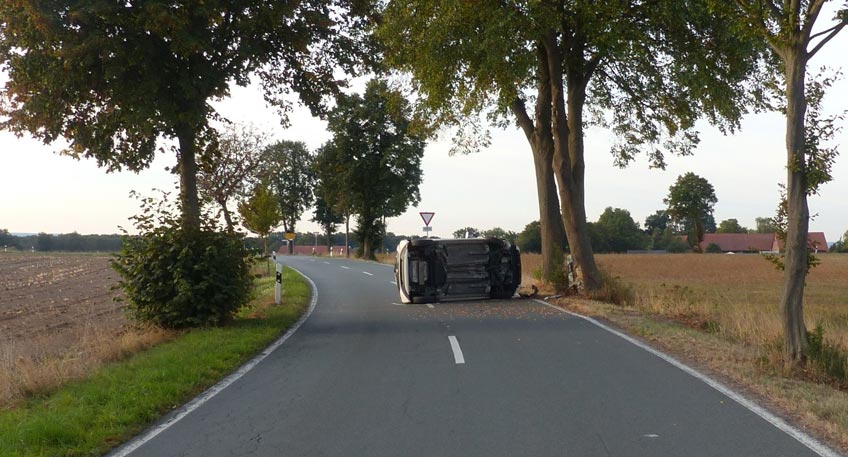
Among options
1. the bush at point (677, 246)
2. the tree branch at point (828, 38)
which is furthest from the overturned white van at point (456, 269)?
the bush at point (677, 246)

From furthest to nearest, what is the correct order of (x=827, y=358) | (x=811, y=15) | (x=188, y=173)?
(x=188, y=173), (x=827, y=358), (x=811, y=15)

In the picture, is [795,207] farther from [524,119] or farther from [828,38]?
[524,119]

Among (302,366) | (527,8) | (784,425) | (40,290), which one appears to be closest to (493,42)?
(527,8)

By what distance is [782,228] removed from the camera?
10516 mm

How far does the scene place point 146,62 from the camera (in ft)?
46.3

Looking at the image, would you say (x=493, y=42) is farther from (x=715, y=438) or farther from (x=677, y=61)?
(x=715, y=438)

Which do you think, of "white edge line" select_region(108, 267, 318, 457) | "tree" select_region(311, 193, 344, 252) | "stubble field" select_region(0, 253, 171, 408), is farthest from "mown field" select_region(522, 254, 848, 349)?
"tree" select_region(311, 193, 344, 252)

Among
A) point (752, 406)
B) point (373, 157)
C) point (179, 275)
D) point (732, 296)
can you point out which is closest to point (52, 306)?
point (179, 275)

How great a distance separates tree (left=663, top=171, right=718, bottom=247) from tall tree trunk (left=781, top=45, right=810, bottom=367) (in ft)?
294

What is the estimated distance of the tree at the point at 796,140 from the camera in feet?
32.0

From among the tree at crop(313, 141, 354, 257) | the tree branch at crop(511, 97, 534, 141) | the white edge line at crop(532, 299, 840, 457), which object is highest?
the tree at crop(313, 141, 354, 257)

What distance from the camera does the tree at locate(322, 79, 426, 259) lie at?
56.2 metres

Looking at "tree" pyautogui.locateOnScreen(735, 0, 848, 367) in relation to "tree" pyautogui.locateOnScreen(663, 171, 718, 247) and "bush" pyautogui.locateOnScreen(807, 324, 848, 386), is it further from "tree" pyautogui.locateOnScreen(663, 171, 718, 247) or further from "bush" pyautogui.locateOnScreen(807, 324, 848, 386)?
"tree" pyautogui.locateOnScreen(663, 171, 718, 247)

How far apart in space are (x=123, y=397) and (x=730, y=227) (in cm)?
13187
